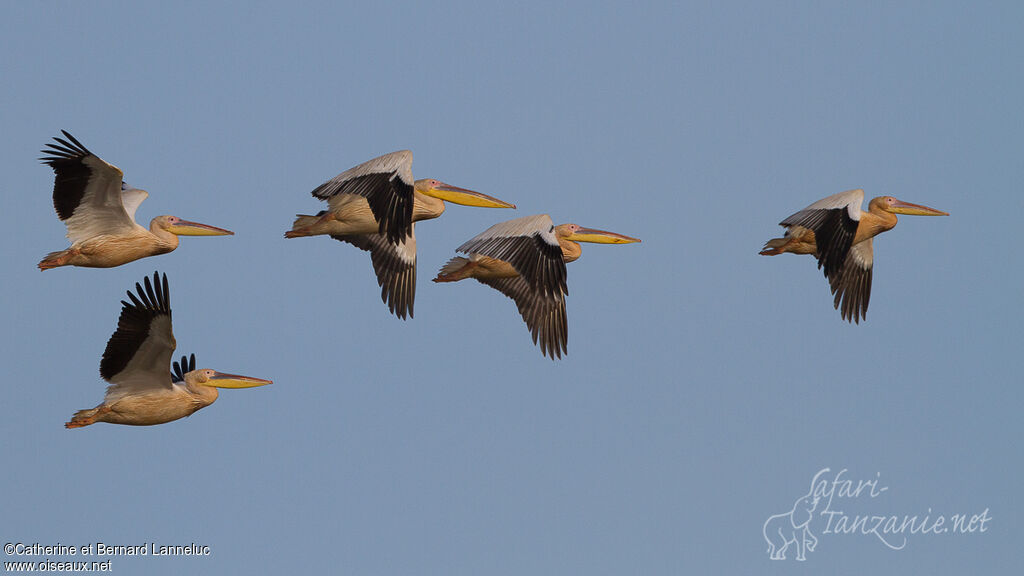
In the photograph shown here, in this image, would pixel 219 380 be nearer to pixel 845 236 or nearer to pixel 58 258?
pixel 58 258

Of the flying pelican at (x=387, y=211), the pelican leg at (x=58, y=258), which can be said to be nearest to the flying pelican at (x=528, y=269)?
the flying pelican at (x=387, y=211)

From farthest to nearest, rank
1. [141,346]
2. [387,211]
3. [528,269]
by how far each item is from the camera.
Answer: [528,269] < [387,211] < [141,346]

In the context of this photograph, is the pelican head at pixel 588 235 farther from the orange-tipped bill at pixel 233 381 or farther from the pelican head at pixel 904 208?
the orange-tipped bill at pixel 233 381

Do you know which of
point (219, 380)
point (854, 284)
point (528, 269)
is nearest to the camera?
point (219, 380)

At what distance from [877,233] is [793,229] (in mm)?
1509

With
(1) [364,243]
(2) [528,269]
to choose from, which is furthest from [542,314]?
(1) [364,243]

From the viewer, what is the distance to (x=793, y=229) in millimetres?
18312

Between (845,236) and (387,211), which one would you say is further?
(845,236)

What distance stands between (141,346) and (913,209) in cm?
1017

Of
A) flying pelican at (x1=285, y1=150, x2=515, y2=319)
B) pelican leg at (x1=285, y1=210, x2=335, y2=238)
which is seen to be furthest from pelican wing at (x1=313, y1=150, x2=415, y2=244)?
pelican leg at (x1=285, y1=210, x2=335, y2=238)

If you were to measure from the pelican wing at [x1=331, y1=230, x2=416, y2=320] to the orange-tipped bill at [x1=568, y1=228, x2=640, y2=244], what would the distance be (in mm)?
2035

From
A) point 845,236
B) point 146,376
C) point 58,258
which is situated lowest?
point 146,376

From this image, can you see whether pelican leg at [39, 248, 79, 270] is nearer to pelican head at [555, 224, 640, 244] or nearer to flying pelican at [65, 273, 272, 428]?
flying pelican at [65, 273, 272, 428]

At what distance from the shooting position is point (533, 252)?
16.1 meters
